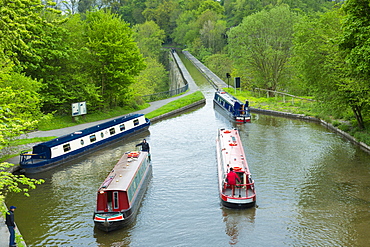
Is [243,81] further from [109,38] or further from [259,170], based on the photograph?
[259,170]

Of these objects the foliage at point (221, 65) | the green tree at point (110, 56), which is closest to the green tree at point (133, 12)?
the foliage at point (221, 65)

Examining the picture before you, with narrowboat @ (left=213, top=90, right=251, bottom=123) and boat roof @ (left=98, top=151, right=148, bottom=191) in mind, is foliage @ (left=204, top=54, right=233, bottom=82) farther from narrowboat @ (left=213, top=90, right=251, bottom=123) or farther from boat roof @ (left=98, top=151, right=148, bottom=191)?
boat roof @ (left=98, top=151, right=148, bottom=191)

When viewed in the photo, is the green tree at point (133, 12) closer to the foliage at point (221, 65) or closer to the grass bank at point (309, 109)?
the foliage at point (221, 65)

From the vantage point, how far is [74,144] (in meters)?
29.6

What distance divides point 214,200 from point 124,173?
514 centimetres

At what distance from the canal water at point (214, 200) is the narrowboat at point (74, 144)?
0.82 metres

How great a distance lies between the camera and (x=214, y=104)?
52.0 metres

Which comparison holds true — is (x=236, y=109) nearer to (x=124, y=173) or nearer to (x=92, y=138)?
(x=92, y=138)

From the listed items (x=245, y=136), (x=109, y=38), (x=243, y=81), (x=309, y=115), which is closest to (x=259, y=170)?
(x=245, y=136)

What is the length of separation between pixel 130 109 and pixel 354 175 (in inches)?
1149

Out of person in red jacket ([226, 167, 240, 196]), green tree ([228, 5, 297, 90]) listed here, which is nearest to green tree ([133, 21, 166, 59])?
green tree ([228, 5, 297, 90])

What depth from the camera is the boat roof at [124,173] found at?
1856 centimetres

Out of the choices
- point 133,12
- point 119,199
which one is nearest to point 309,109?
point 119,199

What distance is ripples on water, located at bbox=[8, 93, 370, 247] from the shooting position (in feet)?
55.7
